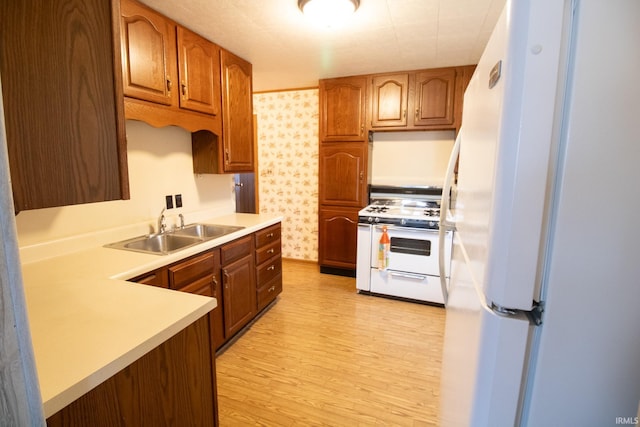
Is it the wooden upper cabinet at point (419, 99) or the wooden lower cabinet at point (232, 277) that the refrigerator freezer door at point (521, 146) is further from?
the wooden upper cabinet at point (419, 99)

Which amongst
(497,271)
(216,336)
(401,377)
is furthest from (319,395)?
(497,271)

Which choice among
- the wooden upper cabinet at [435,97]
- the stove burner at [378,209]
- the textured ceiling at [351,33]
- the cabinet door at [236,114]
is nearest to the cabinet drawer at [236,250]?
the cabinet door at [236,114]

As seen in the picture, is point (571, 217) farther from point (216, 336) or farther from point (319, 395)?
point (216, 336)

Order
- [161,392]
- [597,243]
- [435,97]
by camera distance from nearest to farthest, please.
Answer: [597,243], [161,392], [435,97]

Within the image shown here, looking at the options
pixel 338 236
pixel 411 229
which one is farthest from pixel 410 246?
pixel 338 236

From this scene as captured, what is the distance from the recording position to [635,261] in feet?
1.52

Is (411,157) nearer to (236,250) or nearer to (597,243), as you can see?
(236,250)

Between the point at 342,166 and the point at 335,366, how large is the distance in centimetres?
215

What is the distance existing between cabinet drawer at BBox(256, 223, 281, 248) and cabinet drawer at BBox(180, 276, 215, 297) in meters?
0.61

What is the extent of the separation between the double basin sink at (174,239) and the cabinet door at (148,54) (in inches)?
35.6

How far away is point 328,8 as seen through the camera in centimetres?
185

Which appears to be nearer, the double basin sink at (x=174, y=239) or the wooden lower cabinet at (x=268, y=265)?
the double basin sink at (x=174, y=239)

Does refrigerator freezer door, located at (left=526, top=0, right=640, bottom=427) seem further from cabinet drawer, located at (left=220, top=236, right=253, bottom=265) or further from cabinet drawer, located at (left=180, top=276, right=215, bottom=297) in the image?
cabinet drawer, located at (left=220, top=236, right=253, bottom=265)

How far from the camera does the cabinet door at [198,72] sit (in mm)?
2137
